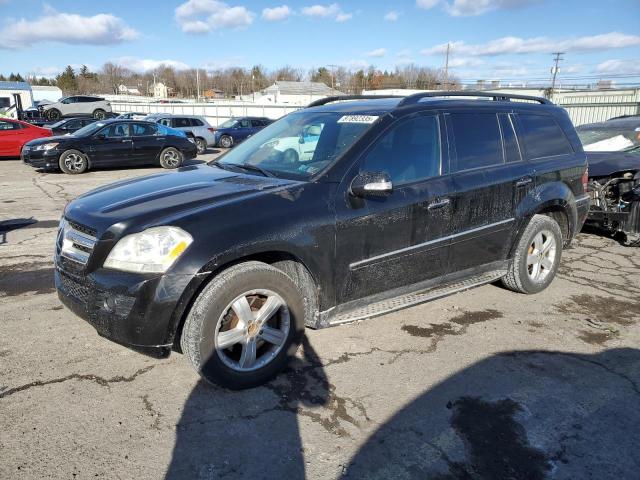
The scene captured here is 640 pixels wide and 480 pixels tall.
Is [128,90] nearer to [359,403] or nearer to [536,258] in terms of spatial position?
[536,258]

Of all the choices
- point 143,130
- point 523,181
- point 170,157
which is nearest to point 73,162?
point 143,130

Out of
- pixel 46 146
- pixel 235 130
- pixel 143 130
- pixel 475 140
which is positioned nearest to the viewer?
pixel 475 140

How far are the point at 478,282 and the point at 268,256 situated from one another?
6.89ft

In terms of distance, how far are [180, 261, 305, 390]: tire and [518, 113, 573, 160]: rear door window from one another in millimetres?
2899

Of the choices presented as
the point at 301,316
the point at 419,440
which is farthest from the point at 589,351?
the point at 301,316

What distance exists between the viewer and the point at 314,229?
3311 millimetres

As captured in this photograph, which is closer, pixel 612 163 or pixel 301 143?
pixel 301 143

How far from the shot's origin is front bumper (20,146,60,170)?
1348 cm

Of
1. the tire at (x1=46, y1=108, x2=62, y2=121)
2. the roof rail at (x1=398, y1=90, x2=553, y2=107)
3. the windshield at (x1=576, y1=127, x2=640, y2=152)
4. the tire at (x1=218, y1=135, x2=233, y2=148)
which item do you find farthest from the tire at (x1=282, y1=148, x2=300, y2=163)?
the tire at (x1=46, y1=108, x2=62, y2=121)

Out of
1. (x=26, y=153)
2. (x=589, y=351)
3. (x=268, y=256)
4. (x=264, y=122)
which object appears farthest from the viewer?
(x=264, y=122)

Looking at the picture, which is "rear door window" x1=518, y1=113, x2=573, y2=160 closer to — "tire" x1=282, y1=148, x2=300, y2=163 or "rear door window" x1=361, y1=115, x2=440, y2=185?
"rear door window" x1=361, y1=115, x2=440, y2=185

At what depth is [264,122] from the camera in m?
24.4

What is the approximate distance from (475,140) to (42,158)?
12855mm

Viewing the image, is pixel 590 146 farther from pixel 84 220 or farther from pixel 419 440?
pixel 84 220
